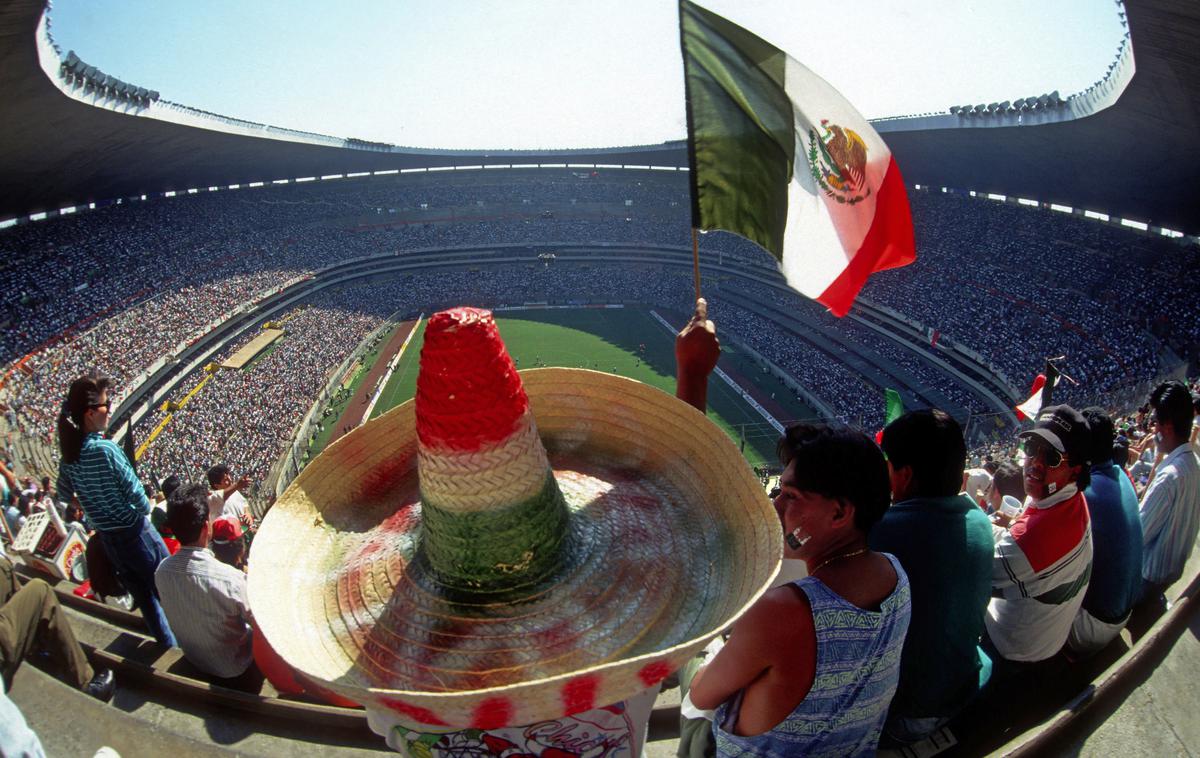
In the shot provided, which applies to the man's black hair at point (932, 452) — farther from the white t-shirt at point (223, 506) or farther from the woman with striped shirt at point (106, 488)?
the white t-shirt at point (223, 506)

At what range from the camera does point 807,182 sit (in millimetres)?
3994

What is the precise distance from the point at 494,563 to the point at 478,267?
Answer: 1844 inches

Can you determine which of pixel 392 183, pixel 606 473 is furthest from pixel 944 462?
pixel 392 183

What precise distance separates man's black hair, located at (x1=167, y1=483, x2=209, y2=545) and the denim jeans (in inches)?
27.9

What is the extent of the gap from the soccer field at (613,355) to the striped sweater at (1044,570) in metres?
18.3

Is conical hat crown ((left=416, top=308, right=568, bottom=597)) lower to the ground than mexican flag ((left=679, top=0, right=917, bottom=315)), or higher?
lower

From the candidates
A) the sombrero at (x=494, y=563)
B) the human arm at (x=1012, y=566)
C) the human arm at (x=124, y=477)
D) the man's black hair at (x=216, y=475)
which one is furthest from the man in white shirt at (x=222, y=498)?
the human arm at (x=1012, y=566)

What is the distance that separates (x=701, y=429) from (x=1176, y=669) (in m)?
2.74

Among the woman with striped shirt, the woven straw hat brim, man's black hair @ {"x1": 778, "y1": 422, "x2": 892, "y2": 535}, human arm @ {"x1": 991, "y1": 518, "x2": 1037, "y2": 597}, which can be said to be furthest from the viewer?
the woman with striped shirt

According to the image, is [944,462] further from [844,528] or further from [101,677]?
[101,677]

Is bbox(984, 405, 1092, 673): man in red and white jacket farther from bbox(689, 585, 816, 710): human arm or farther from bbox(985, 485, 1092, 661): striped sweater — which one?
bbox(689, 585, 816, 710): human arm

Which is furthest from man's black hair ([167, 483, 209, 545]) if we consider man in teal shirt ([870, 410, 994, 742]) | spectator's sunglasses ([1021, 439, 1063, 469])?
spectator's sunglasses ([1021, 439, 1063, 469])

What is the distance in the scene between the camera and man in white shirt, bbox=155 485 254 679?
3123 millimetres

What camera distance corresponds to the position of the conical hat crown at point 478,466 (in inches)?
64.5
